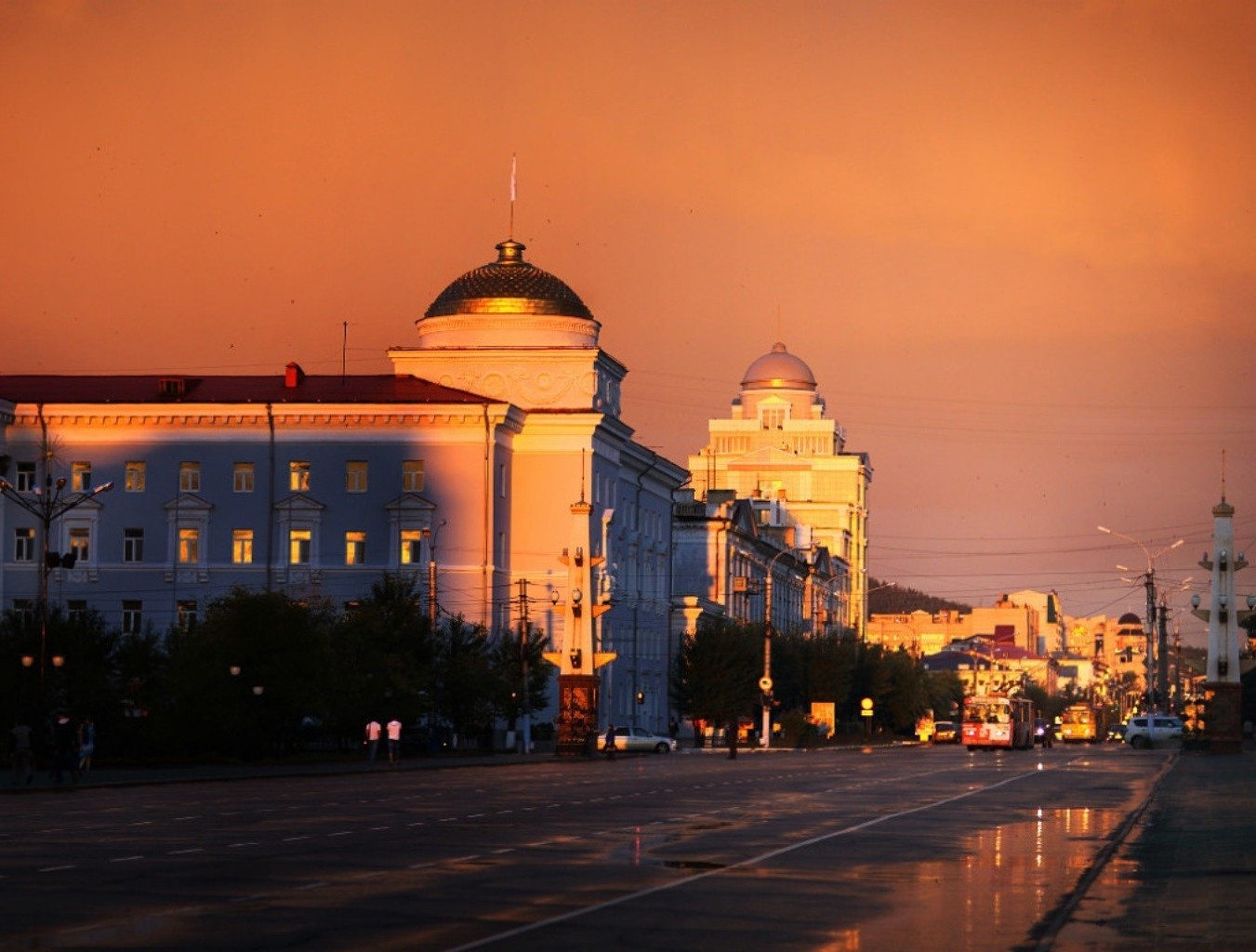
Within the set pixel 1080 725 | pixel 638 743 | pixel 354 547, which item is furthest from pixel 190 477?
pixel 1080 725

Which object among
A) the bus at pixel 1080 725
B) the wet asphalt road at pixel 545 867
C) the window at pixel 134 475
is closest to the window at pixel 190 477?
the window at pixel 134 475

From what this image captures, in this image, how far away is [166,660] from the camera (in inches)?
2778

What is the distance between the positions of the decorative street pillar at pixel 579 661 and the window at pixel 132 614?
2341 centimetres

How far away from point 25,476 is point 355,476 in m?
14.8

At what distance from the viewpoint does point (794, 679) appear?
429 ft

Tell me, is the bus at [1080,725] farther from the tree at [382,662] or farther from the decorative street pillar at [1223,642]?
the tree at [382,662]

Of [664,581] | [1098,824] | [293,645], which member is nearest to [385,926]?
[1098,824]

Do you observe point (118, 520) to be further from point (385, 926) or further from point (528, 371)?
point (385, 926)

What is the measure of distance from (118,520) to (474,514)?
635 inches

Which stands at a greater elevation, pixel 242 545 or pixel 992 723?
pixel 242 545

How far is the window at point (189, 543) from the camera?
328 ft

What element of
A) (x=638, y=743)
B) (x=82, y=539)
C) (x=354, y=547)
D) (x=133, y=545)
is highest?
(x=82, y=539)

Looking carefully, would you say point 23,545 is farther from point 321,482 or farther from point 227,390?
point 321,482

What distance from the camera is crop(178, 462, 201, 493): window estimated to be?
101m
